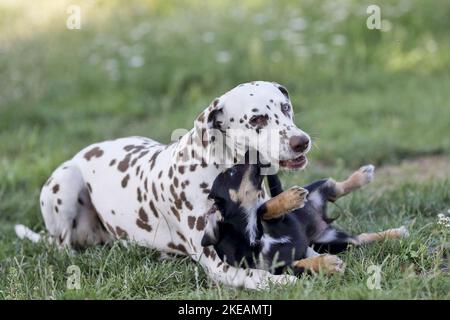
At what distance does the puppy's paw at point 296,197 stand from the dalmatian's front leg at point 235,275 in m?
0.39

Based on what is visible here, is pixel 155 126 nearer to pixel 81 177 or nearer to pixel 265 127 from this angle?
pixel 81 177

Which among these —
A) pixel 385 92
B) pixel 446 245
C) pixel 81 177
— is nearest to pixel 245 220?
pixel 446 245

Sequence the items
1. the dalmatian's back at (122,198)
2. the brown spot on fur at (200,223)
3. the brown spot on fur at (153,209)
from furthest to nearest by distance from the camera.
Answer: the brown spot on fur at (153,209), the dalmatian's back at (122,198), the brown spot on fur at (200,223)

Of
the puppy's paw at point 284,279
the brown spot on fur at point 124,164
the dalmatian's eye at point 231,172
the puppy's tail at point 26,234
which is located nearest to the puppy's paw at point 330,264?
the puppy's paw at point 284,279

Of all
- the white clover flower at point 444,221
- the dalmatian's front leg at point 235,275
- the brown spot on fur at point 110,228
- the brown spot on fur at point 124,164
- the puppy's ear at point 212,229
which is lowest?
the brown spot on fur at point 110,228

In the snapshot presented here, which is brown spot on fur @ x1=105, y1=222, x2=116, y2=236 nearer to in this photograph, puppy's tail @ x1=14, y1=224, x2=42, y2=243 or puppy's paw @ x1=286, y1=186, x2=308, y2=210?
puppy's tail @ x1=14, y1=224, x2=42, y2=243

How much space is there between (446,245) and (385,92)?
215 inches

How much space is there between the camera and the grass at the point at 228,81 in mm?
7492

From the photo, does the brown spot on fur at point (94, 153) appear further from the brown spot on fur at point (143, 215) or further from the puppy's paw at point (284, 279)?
the puppy's paw at point (284, 279)

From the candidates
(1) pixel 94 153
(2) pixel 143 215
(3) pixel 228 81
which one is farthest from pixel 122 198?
(3) pixel 228 81

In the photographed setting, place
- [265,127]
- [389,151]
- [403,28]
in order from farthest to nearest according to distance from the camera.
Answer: [403,28], [389,151], [265,127]

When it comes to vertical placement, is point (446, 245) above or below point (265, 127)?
below

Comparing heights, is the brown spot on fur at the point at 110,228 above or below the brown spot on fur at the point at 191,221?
below

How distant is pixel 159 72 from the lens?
10766mm
